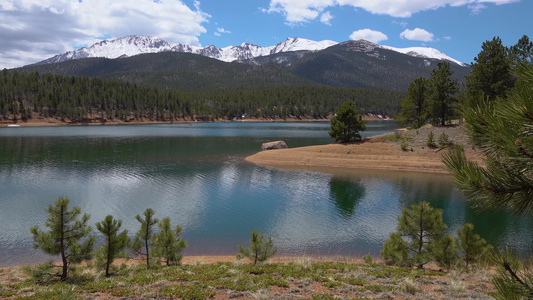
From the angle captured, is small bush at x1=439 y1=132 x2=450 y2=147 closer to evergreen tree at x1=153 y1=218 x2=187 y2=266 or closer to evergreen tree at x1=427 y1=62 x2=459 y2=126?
evergreen tree at x1=427 y1=62 x2=459 y2=126

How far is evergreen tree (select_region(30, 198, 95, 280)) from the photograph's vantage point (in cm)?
1316

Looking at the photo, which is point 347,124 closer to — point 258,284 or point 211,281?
point 258,284

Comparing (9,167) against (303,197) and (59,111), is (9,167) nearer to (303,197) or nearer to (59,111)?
(303,197)

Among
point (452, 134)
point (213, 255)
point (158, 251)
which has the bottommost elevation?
point (213, 255)

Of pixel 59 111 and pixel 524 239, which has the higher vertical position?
pixel 59 111

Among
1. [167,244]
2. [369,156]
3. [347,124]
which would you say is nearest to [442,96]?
[347,124]

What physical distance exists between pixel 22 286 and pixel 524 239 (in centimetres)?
3126

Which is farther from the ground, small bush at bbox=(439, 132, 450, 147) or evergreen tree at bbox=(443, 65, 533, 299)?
evergreen tree at bbox=(443, 65, 533, 299)

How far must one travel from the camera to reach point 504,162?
4.91 metres

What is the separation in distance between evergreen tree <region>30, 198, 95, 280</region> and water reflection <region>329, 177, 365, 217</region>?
22.7 meters

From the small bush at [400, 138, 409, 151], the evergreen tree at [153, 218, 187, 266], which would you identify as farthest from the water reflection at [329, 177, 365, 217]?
the evergreen tree at [153, 218, 187, 266]

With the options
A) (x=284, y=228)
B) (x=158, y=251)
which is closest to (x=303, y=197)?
(x=284, y=228)

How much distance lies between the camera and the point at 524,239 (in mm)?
23500

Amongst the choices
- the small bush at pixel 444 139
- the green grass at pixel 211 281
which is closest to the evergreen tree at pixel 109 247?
the green grass at pixel 211 281
